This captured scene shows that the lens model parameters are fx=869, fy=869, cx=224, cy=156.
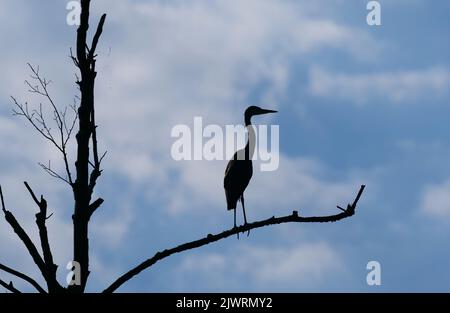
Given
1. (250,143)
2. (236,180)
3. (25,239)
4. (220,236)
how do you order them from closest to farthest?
(25,239) → (220,236) → (236,180) → (250,143)

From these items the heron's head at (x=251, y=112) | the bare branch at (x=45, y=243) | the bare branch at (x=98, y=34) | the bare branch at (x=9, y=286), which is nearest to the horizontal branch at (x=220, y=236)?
the bare branch at (x=45, y=243)

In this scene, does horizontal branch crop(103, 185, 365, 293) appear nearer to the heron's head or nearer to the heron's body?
the heron's body

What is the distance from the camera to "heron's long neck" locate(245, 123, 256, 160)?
1379cm

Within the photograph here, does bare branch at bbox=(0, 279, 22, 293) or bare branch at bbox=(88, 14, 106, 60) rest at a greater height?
bare branch at bbox=(88, 14, 106, 60)

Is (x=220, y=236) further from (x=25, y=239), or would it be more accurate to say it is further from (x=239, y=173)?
(x=239, y=173)

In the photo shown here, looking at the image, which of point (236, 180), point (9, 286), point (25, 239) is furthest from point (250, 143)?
point (9, 286)

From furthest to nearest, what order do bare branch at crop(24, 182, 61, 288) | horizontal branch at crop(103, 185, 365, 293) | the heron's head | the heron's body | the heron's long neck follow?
the heron's head, the heron's long neck, the heron's body, horizontal branch at crop(103, 185, 365, 293), bare branch at crop(24, 182, 61, 288)

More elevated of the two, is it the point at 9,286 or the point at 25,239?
the point at 25,239

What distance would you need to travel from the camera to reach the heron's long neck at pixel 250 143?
45.2 feet

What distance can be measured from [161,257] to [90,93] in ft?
5.43

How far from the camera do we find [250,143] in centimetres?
1396

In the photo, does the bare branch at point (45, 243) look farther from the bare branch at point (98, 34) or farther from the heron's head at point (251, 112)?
the heron's head at point (251, 112)

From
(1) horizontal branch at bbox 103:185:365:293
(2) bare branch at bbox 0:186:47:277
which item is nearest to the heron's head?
(1) horizontal branch at bbox 103:185:365:293
